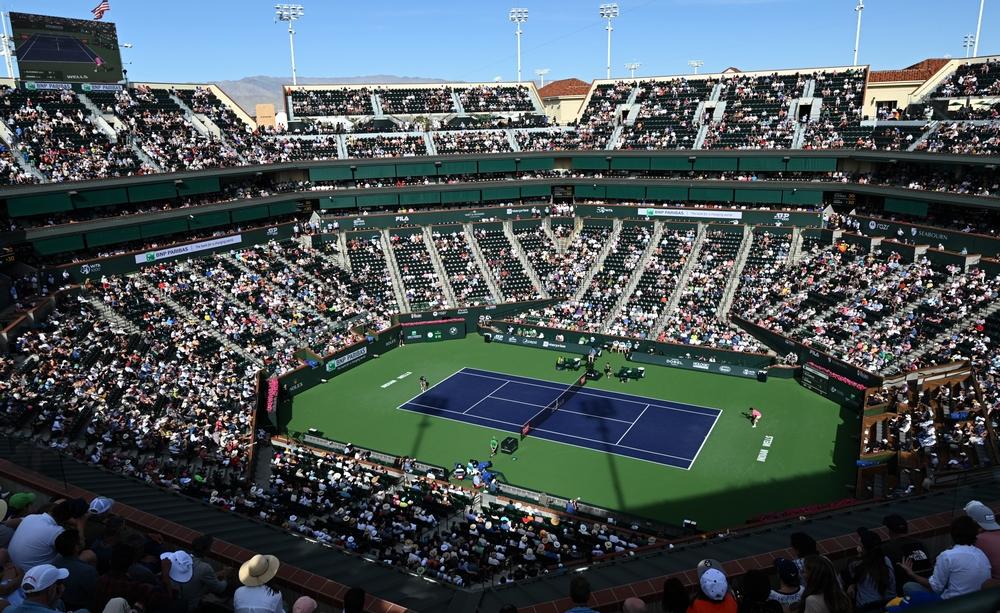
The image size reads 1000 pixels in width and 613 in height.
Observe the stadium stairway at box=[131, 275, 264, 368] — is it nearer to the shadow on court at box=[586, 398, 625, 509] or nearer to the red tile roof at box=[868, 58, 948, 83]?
the shadow on court at box=[586, 398, 625, 509]

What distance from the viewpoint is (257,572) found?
7184 mm

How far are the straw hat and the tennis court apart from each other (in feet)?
184

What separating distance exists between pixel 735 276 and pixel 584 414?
21.5 meters

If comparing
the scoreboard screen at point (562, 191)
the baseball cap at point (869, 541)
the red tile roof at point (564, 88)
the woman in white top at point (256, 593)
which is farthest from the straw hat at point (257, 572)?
the red tile roof at point (564, 88)

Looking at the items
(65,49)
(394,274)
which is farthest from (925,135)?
(65,49)

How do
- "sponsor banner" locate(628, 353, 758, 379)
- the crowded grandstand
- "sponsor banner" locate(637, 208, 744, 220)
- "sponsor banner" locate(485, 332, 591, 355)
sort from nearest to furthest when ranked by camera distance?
1. the crowded grandstand
2. "sponsor banner" locate(628, 353, 758, 379)
3. "sponsor banner" locate(485, 332, 591, 355)
4. "sponsor banner" locate(637, 208, 744, 220)

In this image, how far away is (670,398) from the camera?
37.9 metres

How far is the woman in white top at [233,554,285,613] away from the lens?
23.1 ft

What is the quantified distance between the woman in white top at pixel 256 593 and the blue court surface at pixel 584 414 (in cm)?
2533

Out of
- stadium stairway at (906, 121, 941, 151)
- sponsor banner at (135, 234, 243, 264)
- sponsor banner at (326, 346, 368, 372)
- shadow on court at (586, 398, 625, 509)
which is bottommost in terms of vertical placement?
shadow on court at (586, 398, 625, 509)

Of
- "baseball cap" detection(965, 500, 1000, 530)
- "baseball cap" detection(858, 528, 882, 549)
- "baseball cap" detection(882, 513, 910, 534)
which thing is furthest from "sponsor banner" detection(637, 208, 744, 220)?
"baseball cap" detection(858, 528, 882, 549)

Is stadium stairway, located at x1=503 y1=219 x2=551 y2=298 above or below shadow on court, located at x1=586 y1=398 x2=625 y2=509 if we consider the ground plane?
above

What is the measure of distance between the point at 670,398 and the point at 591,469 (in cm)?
1021

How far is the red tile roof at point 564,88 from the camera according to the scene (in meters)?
99.2
